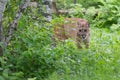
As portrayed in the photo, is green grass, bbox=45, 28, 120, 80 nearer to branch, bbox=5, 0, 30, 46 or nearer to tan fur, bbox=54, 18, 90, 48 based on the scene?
tan fur, bbox=54, 18, 90, 48

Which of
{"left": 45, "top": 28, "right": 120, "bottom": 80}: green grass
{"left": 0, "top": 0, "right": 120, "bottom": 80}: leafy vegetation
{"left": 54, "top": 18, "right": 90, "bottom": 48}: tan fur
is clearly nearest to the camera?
{"left": 0, "top": 0, "right": 120, "bottom": 80}: leafy vegetation

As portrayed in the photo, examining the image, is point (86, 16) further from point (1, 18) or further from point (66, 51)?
point (1, 18)

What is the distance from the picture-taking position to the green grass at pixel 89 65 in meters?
6.46

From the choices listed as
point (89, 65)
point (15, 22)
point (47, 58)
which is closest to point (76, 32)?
point (89, 65)

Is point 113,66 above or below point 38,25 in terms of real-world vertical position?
below

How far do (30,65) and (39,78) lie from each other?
250 millimetres

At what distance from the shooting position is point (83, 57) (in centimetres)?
743

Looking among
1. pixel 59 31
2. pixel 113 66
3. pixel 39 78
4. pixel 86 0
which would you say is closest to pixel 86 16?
pixel 86 0

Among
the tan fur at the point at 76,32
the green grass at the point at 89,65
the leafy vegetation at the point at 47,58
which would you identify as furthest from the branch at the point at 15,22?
the tan fur at the point at 76,32

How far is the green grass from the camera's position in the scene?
6465 mm

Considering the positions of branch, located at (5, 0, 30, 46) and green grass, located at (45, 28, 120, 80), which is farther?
green grass, located at (45, 28, 120, 80)

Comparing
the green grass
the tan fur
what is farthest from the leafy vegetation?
the tan fur

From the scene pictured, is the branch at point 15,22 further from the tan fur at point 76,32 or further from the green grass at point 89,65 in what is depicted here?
the tan fur at point 76,32

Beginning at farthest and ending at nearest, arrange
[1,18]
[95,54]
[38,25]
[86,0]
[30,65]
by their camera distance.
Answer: [86,0], [95,54], [38,25], [30,65], [1,18]
